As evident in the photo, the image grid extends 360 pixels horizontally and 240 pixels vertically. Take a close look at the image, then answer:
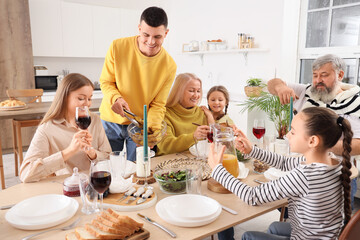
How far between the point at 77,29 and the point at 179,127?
373cm

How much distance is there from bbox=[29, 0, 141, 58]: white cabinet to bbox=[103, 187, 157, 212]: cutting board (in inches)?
178

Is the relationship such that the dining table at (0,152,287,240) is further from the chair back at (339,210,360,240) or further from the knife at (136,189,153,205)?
the chair back at (339,210,360,240)

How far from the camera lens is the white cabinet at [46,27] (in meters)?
4.89

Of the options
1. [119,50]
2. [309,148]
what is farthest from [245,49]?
[309,148]

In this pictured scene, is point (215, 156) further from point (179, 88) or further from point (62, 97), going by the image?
point (179, 88)

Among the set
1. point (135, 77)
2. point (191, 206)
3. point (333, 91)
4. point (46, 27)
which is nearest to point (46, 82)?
point (46, 27)

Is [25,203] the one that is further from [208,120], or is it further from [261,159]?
[208,120]

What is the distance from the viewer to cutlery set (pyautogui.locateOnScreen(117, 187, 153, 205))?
4.08ft

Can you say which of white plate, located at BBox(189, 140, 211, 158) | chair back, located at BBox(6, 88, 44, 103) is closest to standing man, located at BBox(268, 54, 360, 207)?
white plate, located at BBox(189, 140, 211, 158)

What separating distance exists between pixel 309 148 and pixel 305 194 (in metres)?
0.19

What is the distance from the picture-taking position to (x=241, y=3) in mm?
4566

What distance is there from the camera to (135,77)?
2.33 meters

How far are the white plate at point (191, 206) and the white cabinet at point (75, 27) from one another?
469cm

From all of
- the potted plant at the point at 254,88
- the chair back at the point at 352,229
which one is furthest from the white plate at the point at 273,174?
the potted plant at the point at 254,88
